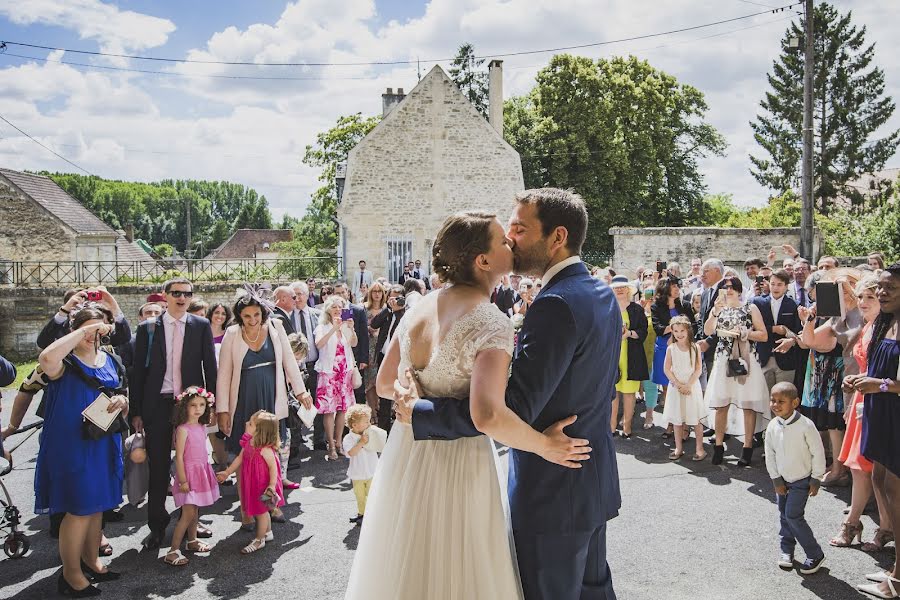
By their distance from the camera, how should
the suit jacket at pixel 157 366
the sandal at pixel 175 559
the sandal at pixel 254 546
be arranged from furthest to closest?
the suit jacket at pixel 157 366, the sandal at pixel 254 546, the sandal at pixel 175 559

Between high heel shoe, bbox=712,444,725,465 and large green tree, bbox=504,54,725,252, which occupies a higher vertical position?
large green tree, bbox=504,54,725,252

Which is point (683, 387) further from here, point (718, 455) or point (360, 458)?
point (360, 458)

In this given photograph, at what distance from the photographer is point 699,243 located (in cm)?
1973

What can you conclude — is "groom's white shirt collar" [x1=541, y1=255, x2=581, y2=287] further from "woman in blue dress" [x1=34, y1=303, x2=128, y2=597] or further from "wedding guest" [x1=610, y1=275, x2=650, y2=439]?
"wedding guest" [x1=610, y1=275, x2=650, y2=439]

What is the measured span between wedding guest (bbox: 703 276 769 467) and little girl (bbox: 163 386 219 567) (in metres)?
5.23

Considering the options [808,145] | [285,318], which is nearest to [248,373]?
[285,318]

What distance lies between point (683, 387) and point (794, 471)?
289 centimetres

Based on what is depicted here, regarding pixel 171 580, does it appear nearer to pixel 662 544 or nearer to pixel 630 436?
pixel 662 544

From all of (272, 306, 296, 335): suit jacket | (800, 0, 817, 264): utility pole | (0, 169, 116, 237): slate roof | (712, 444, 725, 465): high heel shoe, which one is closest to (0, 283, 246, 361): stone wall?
(0, 169, 116, 237): slate roof

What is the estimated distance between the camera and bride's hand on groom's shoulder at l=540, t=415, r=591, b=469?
2541 mm

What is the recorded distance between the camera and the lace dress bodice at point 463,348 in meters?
2.66

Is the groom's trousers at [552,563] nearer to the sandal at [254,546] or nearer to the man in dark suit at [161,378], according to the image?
the sandal at [254,546]

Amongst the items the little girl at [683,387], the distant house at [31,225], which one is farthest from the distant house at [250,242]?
the little girl at [683,387]

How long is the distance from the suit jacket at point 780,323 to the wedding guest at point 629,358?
5.05 feet
